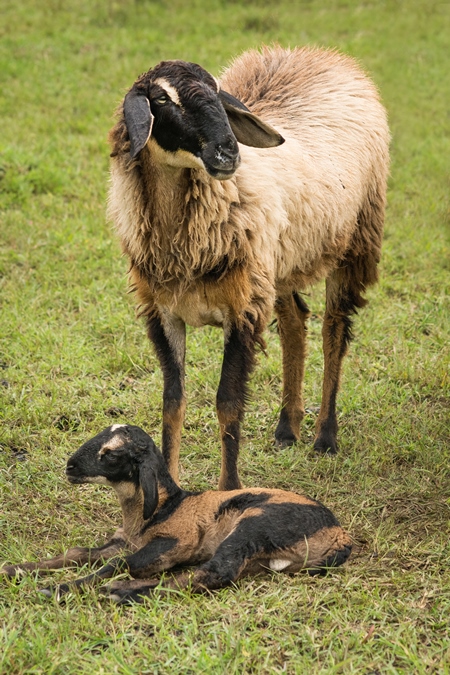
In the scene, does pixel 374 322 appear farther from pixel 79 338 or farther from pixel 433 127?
pixel 433 127

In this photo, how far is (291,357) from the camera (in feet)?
19.5

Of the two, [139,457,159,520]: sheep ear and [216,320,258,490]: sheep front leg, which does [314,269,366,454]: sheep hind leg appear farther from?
[139,457,159,520]: sheep ear

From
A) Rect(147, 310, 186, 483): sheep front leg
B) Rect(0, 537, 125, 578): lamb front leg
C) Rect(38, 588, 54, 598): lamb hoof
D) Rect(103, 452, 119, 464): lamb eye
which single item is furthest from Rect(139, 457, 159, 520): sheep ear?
Rect(147, 310, 186, 483): sheep front leg

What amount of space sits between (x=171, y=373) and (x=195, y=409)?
1.17 meters

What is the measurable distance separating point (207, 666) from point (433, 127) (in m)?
10.0

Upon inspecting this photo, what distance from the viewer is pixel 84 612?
3799mm

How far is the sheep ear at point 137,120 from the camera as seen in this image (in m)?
4.12

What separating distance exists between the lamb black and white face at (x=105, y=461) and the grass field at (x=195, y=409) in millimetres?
499

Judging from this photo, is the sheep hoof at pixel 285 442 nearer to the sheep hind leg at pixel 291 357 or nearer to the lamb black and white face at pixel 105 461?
the sheep hind leg at pixel 291 357

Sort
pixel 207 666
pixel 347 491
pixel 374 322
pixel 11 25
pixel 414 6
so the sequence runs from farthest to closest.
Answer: pixel 414 6 < pixel 11 25 < pixel 374 322 < pixel 347 491 < pixel 207 666

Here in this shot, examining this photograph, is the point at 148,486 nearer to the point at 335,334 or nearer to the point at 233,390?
the point at 233,390

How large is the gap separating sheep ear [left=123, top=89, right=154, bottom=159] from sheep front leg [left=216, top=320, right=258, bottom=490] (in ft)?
3.80

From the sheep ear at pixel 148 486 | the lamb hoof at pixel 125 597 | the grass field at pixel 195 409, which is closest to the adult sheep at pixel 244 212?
the grass field at pixel 195 409

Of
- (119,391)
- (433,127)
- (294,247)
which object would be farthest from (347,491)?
(433,127)
